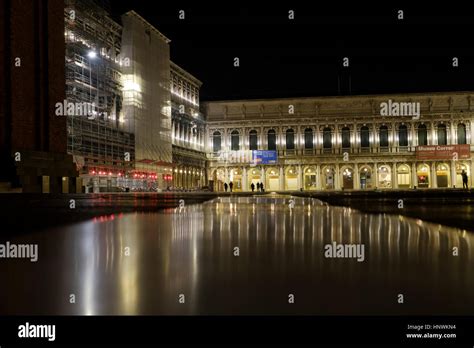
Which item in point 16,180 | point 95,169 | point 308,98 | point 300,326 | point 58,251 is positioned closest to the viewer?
point 300,326

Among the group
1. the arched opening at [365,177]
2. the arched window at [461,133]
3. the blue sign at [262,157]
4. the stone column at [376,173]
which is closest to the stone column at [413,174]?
the stone column at [376,173]

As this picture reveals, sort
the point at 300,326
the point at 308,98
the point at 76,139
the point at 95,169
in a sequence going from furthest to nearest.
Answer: the point at 308,98 → the point at 95,169 → the point at 76,139 → the point at 300,326

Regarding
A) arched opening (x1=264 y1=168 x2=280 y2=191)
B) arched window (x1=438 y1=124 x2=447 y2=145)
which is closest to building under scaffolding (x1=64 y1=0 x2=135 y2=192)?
arched opening (x1=264 y1=168 x2=280 y2=191)

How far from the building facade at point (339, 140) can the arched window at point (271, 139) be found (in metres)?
0.15

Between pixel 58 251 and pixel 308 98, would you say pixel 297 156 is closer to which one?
pixel 308 98

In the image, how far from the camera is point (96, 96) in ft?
115

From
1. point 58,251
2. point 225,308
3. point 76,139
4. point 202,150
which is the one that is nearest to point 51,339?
point 225,308

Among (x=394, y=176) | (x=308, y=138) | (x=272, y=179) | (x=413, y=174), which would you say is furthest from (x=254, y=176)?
(x=413, y=174)

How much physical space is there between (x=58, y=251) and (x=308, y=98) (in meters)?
65.6

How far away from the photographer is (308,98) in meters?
67.2

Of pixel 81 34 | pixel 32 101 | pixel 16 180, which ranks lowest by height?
pixel 16 180

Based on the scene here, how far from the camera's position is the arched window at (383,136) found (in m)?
67.8

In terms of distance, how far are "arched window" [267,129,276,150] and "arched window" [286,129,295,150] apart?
6.58ft

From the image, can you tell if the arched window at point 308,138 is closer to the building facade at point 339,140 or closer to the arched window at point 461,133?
the building facade at point 339,140
